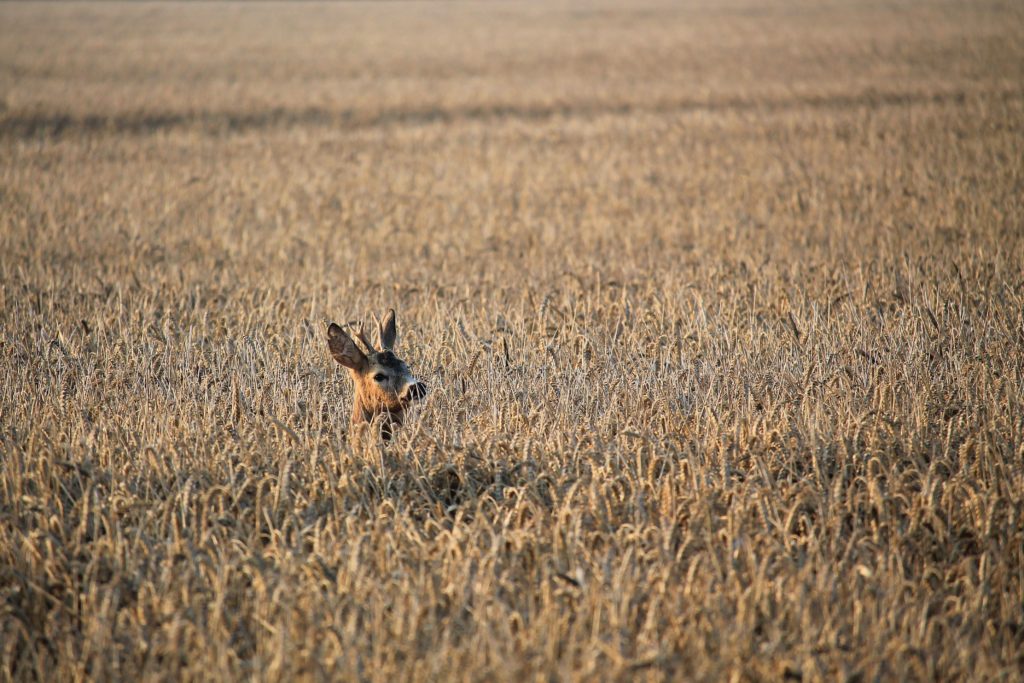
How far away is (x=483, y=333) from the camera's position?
718 cm

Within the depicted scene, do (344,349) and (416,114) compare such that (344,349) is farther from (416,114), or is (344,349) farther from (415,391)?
(416,114)

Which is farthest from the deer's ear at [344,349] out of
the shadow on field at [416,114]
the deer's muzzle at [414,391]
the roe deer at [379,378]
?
the shadow on field at [416,114]

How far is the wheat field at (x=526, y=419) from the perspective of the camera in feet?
11.0

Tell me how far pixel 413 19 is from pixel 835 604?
6689 cm

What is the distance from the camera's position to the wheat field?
335cm

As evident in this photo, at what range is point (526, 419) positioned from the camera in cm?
525

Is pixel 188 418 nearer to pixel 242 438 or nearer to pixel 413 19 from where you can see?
pixel 242 438

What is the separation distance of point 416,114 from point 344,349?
18.4m

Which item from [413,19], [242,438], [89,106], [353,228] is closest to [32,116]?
[89,106]

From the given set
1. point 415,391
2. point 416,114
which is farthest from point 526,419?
point 416,114

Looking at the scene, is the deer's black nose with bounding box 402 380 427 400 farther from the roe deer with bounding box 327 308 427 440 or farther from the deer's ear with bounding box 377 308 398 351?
the deer's ear with bounding box 377 308 398 351

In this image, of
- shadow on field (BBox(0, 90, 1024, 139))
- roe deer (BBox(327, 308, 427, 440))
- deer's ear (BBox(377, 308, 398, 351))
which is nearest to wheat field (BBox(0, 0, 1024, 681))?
roe deer (BBox(327, 308, 427, 440))

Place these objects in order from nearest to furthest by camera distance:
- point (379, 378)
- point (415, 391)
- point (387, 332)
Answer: point (415, 391) → point (379, 378) → point (387, 332)

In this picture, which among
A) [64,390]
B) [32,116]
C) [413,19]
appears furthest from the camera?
[413,19]
